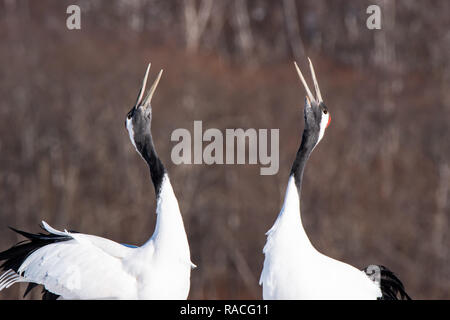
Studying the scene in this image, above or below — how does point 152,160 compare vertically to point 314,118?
below

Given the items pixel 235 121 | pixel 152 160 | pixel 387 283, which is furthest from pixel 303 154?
pixel 235 121

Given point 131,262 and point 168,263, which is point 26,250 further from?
point 168,263

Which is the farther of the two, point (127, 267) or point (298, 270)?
point (127, 267)

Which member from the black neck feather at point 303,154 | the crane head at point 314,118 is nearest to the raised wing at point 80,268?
the black neck feather at point 303,154

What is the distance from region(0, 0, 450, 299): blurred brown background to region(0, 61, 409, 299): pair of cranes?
24.9ft

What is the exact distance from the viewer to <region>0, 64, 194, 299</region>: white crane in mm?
6379

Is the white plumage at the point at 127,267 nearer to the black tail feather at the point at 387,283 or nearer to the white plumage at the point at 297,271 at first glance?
the white plumage at the point at 297,271

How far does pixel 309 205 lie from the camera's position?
18.2m

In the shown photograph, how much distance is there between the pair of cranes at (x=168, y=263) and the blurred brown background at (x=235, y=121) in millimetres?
7587

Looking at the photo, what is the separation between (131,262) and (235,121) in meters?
13.6

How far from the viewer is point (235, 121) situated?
784 inches

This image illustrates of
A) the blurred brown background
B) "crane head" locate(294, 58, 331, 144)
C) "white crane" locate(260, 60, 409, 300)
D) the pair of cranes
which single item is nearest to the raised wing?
the pair of cranes
